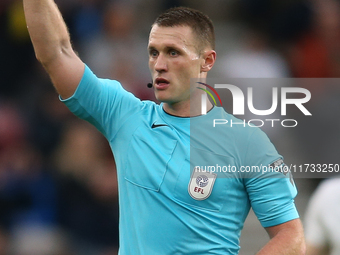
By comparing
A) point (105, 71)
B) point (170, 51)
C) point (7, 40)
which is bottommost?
point (170, 51)

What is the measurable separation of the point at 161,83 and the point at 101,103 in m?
0.37

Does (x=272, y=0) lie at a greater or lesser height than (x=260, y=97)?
greater

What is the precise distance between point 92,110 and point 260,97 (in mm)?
3177

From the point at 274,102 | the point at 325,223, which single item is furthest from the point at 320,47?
the point at 325,223


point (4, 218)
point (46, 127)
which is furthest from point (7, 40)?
point (4, 218)

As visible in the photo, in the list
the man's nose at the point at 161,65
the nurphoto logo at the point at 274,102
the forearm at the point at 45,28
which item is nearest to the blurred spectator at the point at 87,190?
the nurphoto logo at the point at 274,102

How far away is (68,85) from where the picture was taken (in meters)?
2.78

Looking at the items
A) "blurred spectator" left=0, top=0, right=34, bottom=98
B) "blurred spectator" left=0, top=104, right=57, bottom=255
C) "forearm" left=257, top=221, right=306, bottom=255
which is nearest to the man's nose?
"forearm" left=257, top=221, right=306, bottom=255

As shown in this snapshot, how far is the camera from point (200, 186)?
2.78 meters

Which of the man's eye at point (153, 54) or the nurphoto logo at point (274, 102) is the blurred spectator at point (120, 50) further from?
the man's eye at point (153, 54)

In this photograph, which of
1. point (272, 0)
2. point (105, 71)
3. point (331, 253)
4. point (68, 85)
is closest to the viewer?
point (68, 85)

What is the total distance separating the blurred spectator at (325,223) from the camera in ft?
9.98

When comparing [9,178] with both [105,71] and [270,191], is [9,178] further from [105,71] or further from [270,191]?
[270,191]

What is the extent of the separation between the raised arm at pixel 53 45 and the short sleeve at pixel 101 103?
0.16 ft
